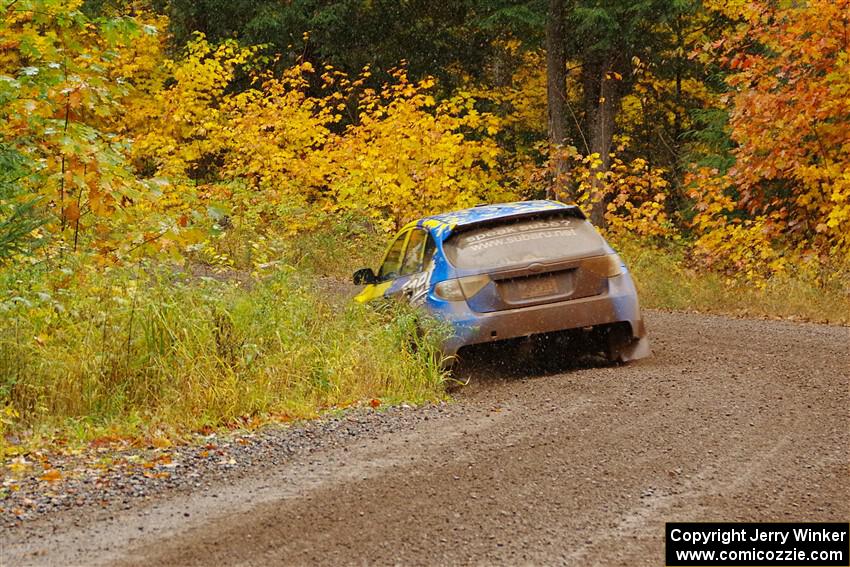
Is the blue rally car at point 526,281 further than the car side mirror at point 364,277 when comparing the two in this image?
No

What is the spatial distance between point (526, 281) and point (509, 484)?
374 centimetres

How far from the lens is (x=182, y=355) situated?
866 centimetres

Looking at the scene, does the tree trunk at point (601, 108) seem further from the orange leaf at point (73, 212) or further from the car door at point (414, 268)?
the orange leaf at point (73, 212)

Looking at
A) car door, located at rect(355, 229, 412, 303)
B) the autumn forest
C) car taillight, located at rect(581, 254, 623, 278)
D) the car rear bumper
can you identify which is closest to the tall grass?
the autumn forest

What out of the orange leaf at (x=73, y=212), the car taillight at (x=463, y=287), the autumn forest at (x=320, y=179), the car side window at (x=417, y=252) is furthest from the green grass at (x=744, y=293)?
the orange leaf at (x=73, y=212)

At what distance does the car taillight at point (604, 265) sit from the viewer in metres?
9.81

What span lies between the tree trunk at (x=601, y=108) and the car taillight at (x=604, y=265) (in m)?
14.5

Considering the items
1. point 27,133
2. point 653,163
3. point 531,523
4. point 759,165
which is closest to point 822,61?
point 759,165

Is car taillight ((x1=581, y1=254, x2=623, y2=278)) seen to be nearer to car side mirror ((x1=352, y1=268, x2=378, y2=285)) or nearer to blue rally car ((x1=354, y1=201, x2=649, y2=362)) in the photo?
blue rally car ((x1=354, y1=201, x2=649, y2=362))

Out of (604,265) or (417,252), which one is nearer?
(604,265)

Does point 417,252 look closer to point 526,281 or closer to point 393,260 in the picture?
point 393,260

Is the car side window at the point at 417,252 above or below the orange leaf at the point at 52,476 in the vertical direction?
above

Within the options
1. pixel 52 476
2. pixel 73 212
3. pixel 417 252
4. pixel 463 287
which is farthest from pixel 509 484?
pixel 73 212

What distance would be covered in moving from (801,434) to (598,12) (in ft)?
56.3
